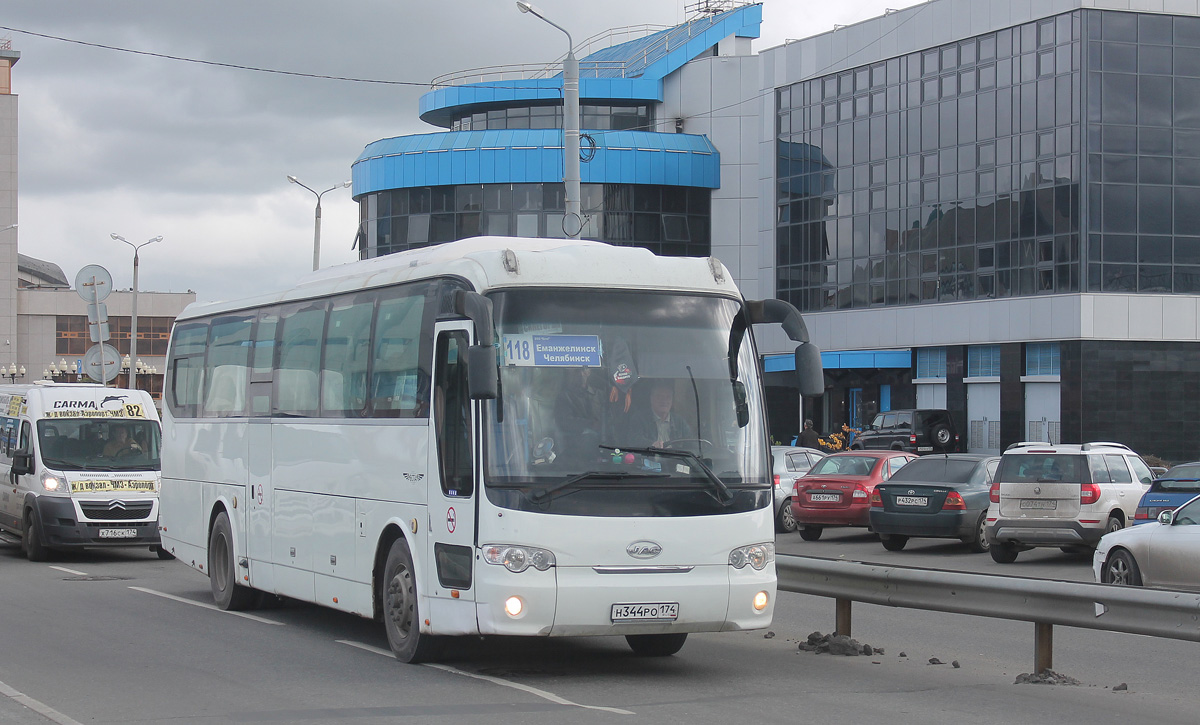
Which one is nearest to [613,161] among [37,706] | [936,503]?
[936,503]

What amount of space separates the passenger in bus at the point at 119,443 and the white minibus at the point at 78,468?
0.01m

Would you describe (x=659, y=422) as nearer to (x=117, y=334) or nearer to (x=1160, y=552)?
(x=1160, y=552)

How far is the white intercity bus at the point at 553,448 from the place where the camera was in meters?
9.17

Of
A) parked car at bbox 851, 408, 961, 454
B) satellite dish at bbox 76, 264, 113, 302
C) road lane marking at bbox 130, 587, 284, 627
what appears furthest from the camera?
parked car at bbox 851, 408, 961, 454

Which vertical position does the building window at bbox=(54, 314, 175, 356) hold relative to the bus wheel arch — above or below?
above

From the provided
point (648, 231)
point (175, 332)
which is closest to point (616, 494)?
point (175, 332)

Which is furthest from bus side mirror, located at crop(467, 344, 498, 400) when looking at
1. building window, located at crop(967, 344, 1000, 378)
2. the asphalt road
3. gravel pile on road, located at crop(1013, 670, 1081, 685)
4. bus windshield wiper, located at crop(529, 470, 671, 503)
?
building window, located at crop(967, 344, 1000, 378)

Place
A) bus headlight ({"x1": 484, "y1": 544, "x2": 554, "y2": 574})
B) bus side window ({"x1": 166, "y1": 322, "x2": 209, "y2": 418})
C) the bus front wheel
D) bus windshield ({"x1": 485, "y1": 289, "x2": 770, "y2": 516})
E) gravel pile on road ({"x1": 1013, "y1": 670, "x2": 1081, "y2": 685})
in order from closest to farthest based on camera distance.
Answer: bus headlight ({"x1": 484, "y1": 544, "x2": 554, "y2": 574}) → bus windshield ({"x1": 485, "y1": 289, "x2": 770, "y2": 516}) → gravel pile on road ({"x1": 1013, "y1": 670, "x2": 1081, "y2": 685}) → the bus front wheel → bus side window ({"x1": 166, "y1": 322, "x2": 209, "y2": 418})

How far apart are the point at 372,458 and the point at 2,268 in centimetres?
11177

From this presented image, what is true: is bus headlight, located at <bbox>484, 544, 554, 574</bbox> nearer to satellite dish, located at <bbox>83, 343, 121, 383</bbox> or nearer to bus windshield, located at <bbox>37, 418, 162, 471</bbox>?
bus windshield, located at <bbox>37, 418, 162, 471</bbox>

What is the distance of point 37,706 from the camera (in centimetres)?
831

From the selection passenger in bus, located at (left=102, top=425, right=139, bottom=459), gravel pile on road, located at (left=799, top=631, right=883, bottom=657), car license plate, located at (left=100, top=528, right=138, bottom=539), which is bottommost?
car license plate, located at (left=100, top=528, right=138, bottom=539)

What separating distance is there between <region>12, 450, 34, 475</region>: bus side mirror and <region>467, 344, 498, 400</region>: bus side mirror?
12.8 metres

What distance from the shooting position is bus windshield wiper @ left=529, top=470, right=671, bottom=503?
9.19m
